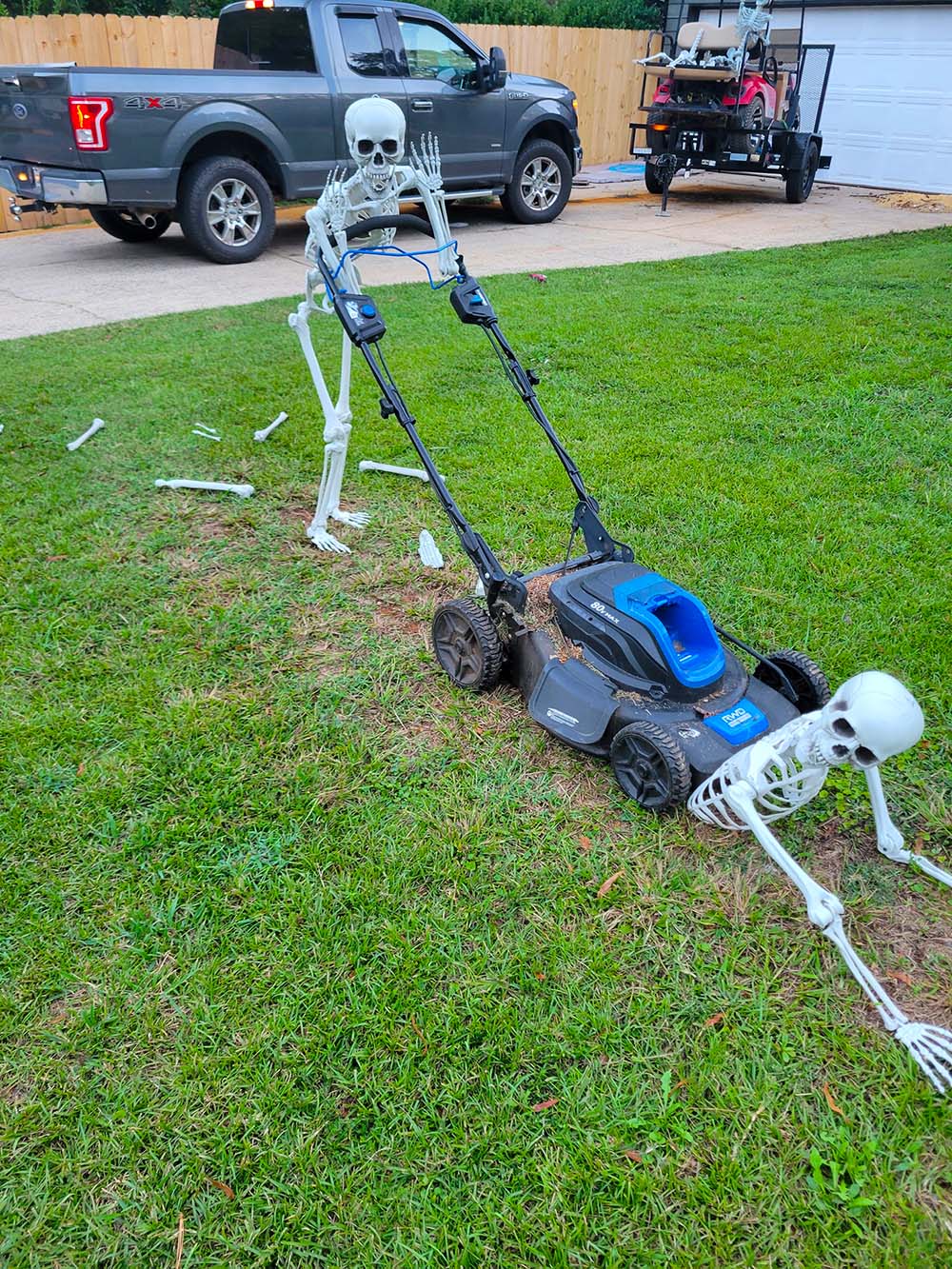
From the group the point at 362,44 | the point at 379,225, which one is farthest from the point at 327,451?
the point at 362,44

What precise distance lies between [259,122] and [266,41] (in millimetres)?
1359

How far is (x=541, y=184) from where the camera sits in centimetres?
1176

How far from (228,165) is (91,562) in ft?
20.1

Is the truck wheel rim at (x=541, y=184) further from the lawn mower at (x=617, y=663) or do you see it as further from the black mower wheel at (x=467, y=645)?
the black mower wheel at (x=467, y=645)

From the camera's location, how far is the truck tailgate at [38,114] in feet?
26.7

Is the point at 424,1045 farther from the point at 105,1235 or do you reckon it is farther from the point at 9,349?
the point at 9,349

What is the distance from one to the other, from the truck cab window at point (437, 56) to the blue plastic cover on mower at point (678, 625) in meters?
9.22

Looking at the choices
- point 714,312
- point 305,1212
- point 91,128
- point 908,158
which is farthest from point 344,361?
point 908,158

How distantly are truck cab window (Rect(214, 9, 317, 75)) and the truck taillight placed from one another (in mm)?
1728

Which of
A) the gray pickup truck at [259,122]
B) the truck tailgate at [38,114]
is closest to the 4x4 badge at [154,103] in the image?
the gray pickup truck at [259,122]

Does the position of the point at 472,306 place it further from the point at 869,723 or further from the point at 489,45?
the point at 489,45

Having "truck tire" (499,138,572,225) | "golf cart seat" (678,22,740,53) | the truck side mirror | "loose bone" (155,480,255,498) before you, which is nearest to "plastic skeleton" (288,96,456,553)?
"loose bone" (155,480,255,498)

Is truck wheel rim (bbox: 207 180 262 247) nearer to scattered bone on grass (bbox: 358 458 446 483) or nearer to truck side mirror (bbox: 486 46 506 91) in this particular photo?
truck side mirror (bbox: 486 46 506 91)

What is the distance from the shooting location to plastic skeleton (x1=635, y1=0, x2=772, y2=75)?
12.4 metres
